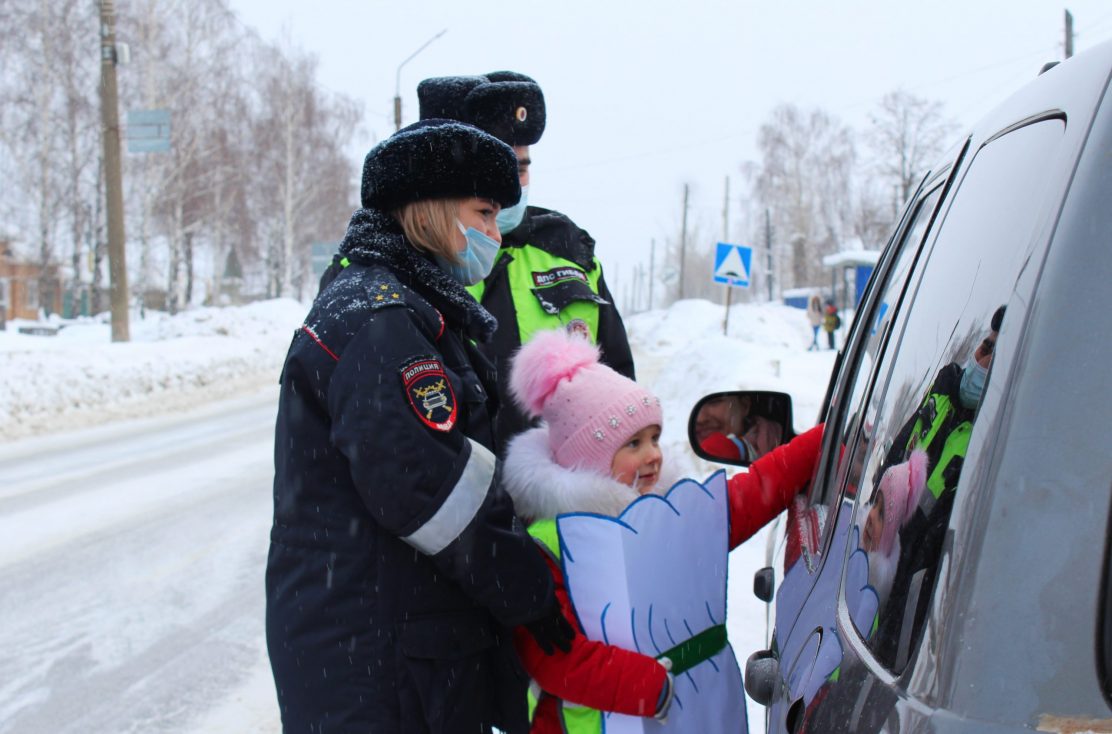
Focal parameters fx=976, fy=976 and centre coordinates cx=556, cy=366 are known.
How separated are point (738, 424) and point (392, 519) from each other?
109cm

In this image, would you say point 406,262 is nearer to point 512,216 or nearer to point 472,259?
point 472,259

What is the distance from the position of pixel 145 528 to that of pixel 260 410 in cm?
801

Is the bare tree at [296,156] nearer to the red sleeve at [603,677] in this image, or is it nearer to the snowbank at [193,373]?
the snowbank at [193,373]

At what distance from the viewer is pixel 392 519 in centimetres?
164

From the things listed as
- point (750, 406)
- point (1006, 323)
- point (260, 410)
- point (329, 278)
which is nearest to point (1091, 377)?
point (1006, 323)

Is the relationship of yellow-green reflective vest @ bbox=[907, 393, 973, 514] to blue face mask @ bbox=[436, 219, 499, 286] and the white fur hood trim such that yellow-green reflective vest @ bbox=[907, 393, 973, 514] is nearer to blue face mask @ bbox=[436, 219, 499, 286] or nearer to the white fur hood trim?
the white fur hood trim

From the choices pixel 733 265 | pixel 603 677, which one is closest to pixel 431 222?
pixel 603 677

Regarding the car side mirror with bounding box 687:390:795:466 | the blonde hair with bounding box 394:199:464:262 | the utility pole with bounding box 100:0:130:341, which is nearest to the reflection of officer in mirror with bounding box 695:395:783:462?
the car side mirror with bounding box 687:390:795:466

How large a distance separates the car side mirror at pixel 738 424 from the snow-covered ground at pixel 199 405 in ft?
0.29

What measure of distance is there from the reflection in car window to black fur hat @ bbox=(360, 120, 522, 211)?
3.09 ft

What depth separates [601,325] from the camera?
3174mm

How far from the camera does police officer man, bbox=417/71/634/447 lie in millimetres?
3035

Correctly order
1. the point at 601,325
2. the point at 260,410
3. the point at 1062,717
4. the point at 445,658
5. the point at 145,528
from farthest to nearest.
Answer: the point at 260,410
the point at 145,528
the point at 601,325
the point at 445,658
the point at 1062,717

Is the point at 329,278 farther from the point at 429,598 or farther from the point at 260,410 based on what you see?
the point at 260,410
